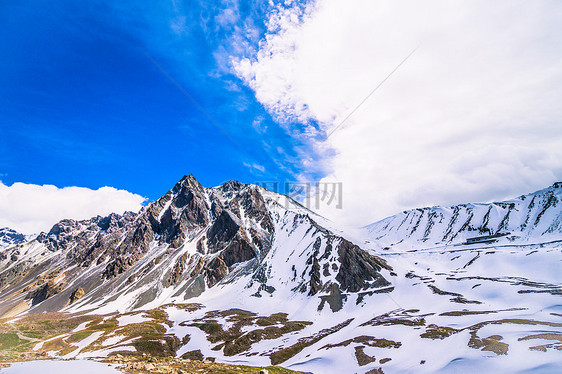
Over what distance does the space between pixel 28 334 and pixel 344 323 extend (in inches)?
6230

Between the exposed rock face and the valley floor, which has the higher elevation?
the exposed rock face

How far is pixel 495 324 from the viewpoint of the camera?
2507 inches

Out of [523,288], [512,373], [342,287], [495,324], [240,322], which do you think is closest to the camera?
[512,373]

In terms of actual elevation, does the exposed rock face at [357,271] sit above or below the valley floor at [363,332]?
above

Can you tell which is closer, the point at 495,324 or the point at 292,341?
the point at 495,324

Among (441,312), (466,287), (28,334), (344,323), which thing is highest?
(466,287)

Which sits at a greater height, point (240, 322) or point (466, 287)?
point (466, 287)

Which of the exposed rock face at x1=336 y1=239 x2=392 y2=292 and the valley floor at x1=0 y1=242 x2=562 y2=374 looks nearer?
the valley floor at x1=0 y1=242 x2=562 y2=374

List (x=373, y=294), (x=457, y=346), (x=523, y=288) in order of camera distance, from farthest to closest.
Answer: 1. (x=373, y=294)
2. (x=523, y=288)
3. (x=457, y=346)

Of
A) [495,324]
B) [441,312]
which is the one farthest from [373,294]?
[495,324]

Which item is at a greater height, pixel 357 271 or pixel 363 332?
pixel 357 271

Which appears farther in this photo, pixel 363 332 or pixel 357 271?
pixel 357 271

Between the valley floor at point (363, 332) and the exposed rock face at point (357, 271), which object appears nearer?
the valley floor at point (363, 332)

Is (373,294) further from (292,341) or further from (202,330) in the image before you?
(202,330)
